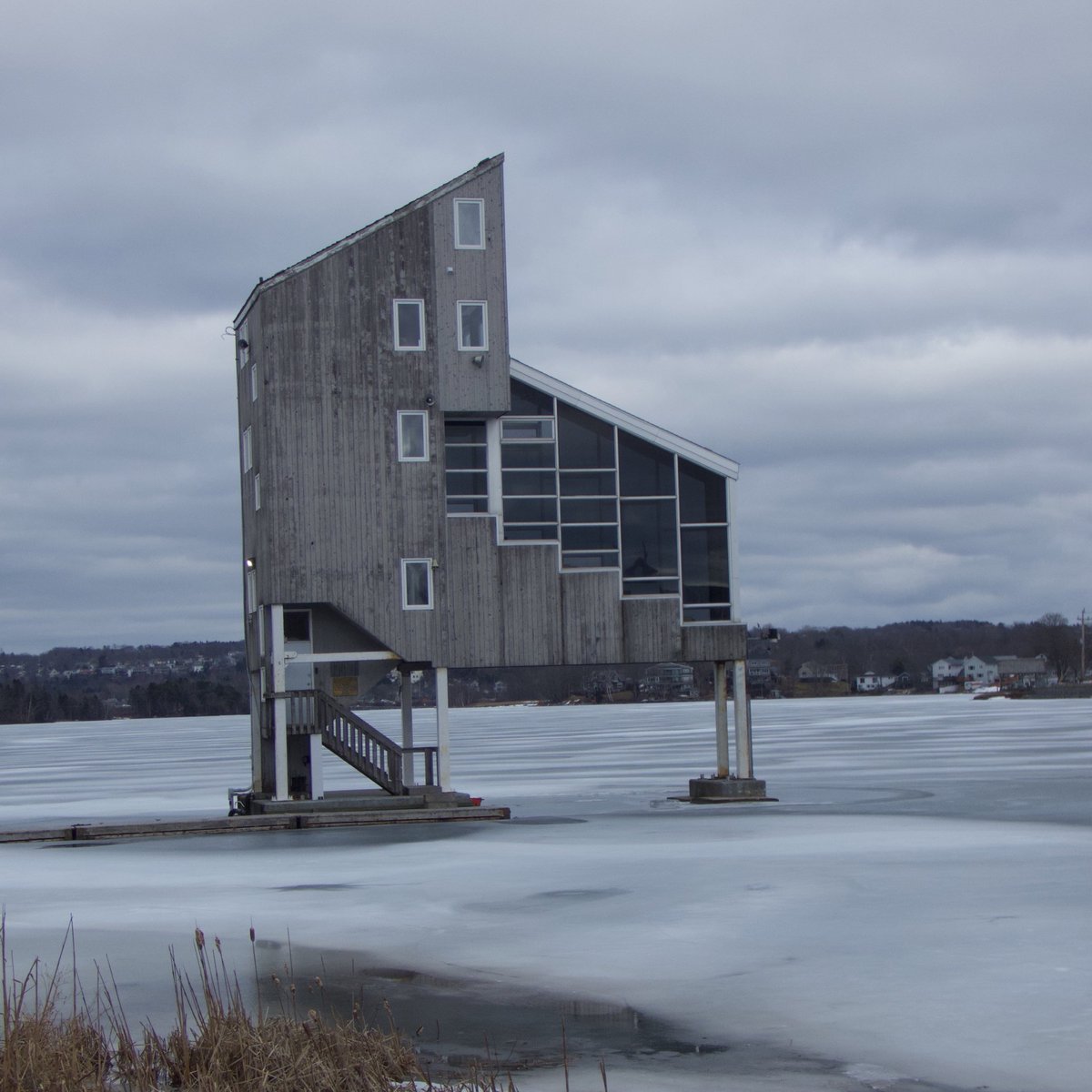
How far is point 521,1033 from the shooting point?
11938 millimetres

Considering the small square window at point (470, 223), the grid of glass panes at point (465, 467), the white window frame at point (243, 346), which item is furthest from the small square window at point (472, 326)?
the white window frame at point (243, 346)

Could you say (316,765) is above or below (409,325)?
below

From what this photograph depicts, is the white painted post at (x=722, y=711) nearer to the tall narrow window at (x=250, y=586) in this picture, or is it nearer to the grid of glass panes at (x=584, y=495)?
the grid of glass panes at (x=584, y=495)

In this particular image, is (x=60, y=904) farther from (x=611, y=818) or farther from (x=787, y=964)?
(x=611, y=818)

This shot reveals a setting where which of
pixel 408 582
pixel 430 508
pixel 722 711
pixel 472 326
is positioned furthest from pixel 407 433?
pixel 722 711

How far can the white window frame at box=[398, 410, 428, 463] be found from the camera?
32.3 metres

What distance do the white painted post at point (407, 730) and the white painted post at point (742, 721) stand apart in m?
7.00

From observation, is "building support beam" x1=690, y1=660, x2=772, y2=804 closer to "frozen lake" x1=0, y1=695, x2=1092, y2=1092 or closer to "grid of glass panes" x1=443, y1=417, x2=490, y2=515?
"frozen lake" x1=0, y1=695, x2=1092, y2=1092

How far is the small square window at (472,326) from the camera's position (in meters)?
32.8

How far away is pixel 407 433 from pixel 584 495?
4.37 metres

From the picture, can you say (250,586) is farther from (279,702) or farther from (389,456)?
(389,456)

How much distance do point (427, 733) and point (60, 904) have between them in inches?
2819

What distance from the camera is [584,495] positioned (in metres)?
34.5

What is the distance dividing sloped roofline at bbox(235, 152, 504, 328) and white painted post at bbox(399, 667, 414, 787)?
332 inches
